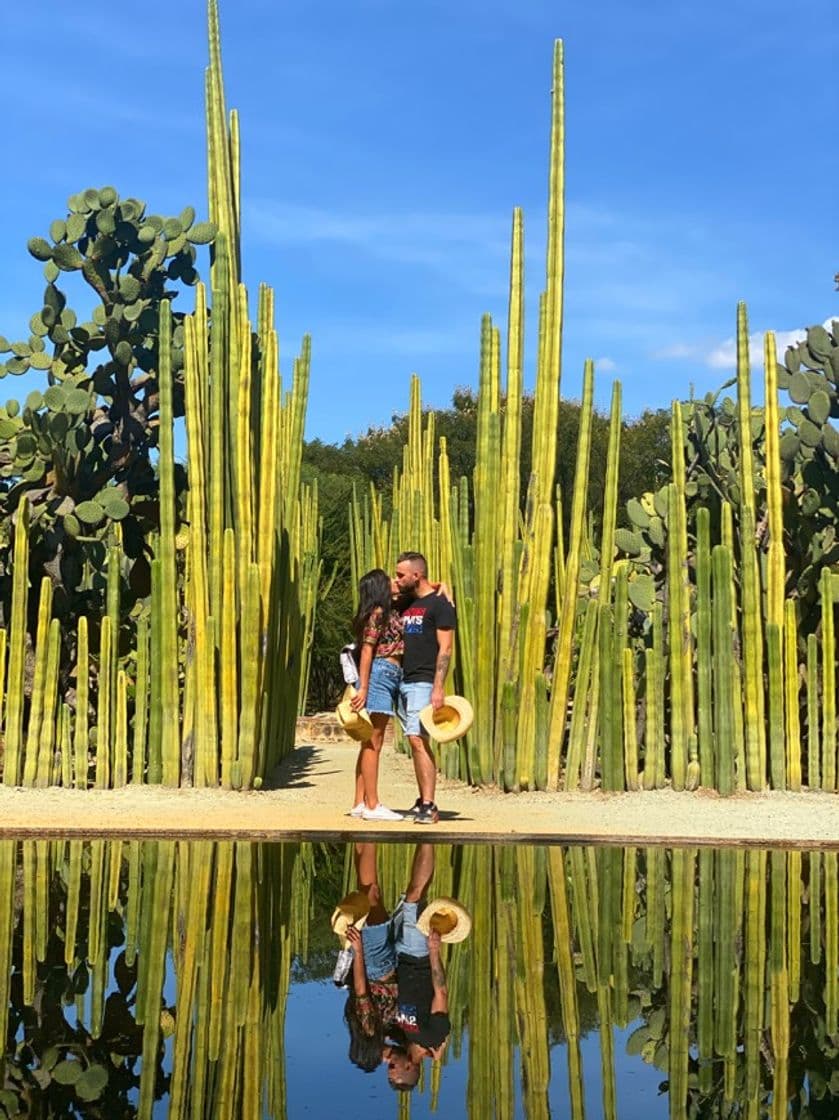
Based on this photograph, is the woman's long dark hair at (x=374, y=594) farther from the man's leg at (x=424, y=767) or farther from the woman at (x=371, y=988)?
the woman at (x=371, y=988)

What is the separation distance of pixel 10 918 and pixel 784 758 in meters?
5.06

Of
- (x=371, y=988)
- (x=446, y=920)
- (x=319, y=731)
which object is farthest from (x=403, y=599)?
(x=319, y=731)

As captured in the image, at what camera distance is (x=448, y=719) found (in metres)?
8.31

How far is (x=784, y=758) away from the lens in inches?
372

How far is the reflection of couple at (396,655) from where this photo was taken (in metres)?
8.19

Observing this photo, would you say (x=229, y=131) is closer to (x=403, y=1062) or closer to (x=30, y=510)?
(x=30, y=510)

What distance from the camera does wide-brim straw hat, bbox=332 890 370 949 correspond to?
556cm

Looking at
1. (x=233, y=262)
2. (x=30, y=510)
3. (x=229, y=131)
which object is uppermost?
(x=229, y=131)

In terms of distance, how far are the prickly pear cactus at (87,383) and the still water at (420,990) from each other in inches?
150

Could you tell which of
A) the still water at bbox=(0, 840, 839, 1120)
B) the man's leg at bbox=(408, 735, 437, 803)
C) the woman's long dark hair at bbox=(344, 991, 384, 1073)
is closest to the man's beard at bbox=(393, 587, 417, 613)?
the man's leg at bbox=(408, 735, 437, 803)

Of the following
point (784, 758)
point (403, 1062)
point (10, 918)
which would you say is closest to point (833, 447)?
point (784, 758)

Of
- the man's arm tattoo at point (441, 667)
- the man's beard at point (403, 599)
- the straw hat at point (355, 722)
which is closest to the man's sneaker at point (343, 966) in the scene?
the straw hat at point (355, 722)

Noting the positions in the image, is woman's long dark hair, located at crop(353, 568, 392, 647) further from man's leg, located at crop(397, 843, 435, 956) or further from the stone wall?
the stone wall

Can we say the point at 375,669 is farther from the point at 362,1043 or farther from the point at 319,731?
the point at 319,731
